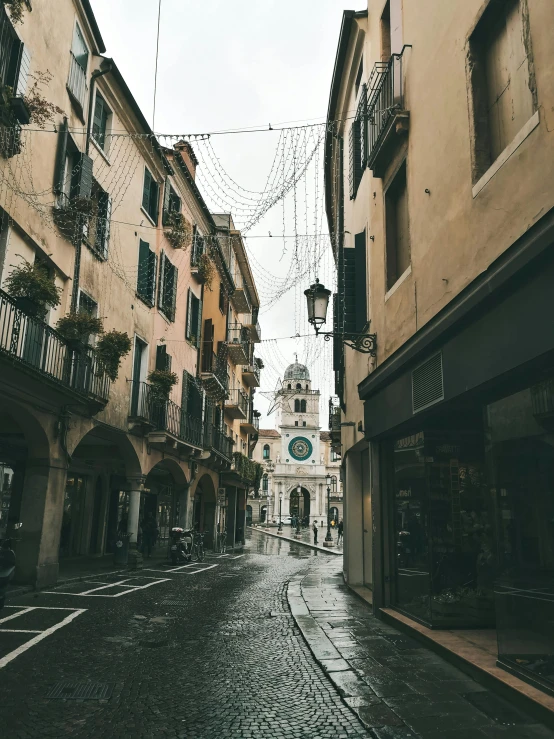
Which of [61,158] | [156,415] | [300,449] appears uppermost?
[300,449]

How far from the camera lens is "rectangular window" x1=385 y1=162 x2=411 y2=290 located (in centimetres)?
927

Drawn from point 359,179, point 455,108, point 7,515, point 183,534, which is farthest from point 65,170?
point 183,534

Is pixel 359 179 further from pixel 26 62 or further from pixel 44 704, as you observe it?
pixel 44 704

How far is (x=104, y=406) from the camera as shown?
587 inches

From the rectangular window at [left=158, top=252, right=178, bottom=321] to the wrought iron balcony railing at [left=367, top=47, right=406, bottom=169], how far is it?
36.1 feet

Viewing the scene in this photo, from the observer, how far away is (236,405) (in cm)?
3195

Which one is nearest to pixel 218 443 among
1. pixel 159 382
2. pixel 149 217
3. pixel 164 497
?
pixel 164 497

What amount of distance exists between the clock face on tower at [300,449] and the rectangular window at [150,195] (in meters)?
81.3

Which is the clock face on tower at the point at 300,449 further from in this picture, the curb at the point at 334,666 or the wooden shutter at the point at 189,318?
the curb at the point at 334,666

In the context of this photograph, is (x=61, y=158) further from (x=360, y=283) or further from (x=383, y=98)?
(x=383, y=98)

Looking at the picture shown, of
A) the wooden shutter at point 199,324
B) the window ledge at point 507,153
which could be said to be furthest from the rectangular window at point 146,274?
the window ledge at point 507,153

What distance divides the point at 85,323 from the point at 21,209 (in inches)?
105

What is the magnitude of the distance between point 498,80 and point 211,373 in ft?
67.4

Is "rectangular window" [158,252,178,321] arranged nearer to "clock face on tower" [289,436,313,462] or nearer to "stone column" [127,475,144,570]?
"stone column" [127,475,144,570]
